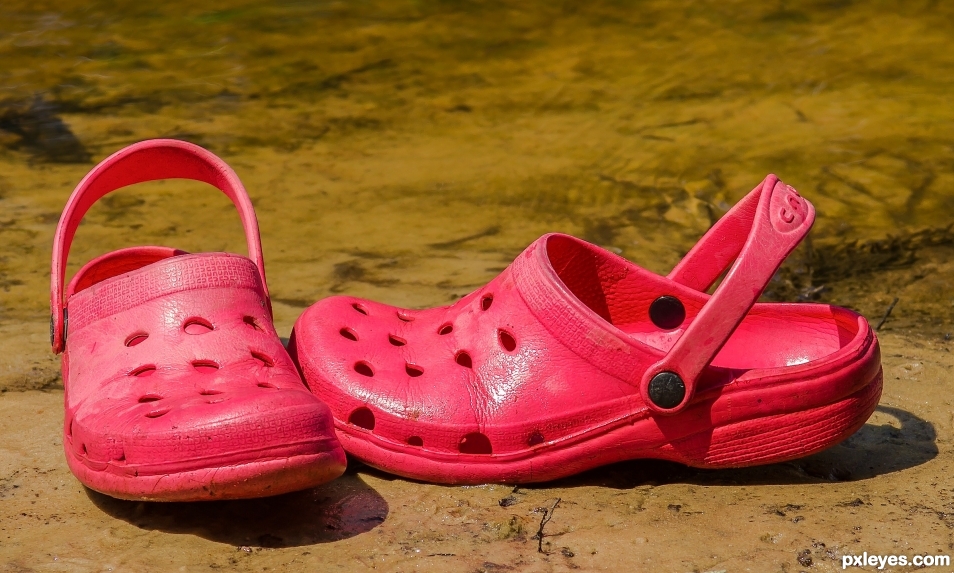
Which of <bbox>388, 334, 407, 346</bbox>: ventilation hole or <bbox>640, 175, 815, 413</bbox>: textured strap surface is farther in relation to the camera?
<bbox>388, 334, 407, 346</bbox>: ventilation hole

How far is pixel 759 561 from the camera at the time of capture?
2.16m

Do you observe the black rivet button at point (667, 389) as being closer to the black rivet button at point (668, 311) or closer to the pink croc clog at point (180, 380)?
the black rivet button at point (668, 311)

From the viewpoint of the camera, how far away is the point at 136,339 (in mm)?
2541

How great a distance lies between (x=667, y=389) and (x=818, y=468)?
23.0 inches

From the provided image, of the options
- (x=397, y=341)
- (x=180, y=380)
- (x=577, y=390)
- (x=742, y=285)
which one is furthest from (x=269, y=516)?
(x=742, y=285)

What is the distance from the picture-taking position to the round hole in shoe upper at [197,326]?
253cm

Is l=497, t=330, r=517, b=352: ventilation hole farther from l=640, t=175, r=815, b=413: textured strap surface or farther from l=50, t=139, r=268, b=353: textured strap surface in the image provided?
l=50, t=139, r=268, b=353: textured strap surface

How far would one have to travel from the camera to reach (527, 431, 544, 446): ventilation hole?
2496 mm

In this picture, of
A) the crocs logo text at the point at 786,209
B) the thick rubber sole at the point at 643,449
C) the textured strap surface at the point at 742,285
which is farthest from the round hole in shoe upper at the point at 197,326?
the crocs logo text at the point at 786,209

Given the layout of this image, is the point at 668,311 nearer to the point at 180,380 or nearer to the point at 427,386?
the point at 427,386

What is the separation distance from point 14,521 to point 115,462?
1.06 ft

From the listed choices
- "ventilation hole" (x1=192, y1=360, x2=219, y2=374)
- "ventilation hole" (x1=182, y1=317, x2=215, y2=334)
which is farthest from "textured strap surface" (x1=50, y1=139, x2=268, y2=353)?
"ventilation hole" (x1=192, y1=360, x2=219, y2=374)

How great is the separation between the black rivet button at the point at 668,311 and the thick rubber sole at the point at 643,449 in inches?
21.1

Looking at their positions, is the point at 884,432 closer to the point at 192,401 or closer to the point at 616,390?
the point at 616,390
